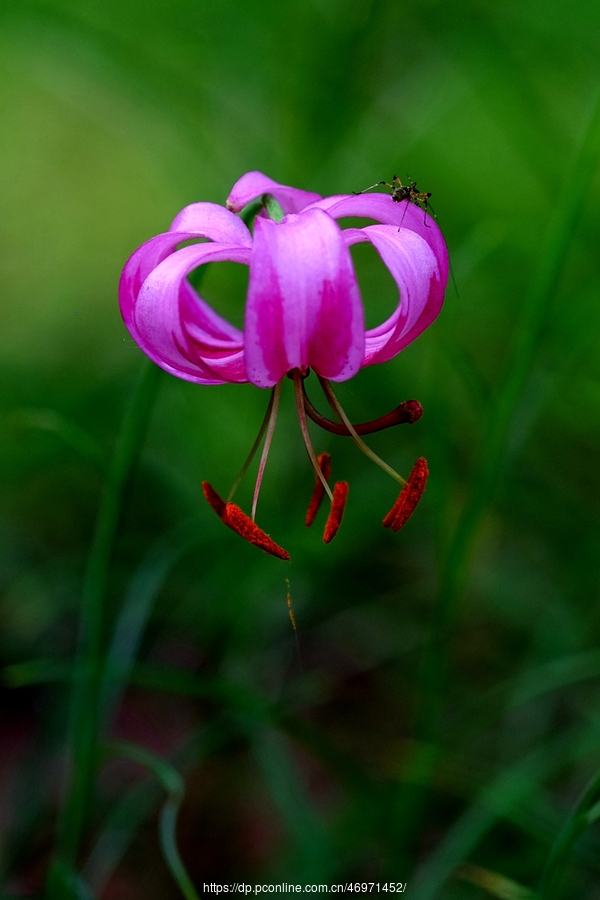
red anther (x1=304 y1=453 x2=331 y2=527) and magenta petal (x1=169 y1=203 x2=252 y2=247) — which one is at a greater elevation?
magenta petal (x1=169 y1=203 x2=252 y2=247)

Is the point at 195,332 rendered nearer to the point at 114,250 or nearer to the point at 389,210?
the point at 389,210

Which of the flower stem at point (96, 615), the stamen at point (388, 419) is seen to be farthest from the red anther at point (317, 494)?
the flower stem at point (96, 615)

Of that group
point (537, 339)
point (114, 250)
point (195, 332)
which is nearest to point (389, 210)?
point (195, 332)

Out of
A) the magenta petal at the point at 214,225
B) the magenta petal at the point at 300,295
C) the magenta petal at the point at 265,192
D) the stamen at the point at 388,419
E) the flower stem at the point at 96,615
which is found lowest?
the flower stem at the point at 96,615

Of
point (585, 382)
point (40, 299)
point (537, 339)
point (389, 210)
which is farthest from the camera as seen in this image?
point (40, 299)

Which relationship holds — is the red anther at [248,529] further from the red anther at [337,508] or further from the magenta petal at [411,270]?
the magenta petal at [411,270]

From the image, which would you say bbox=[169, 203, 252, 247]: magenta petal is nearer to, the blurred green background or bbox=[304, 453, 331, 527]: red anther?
bbox=[304, 453, 331, 527]: red anther

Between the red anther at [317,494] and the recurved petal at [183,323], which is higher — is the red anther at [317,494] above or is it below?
below

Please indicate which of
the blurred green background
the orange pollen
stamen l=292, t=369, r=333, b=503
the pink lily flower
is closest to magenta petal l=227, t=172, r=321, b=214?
the pink lily flower
